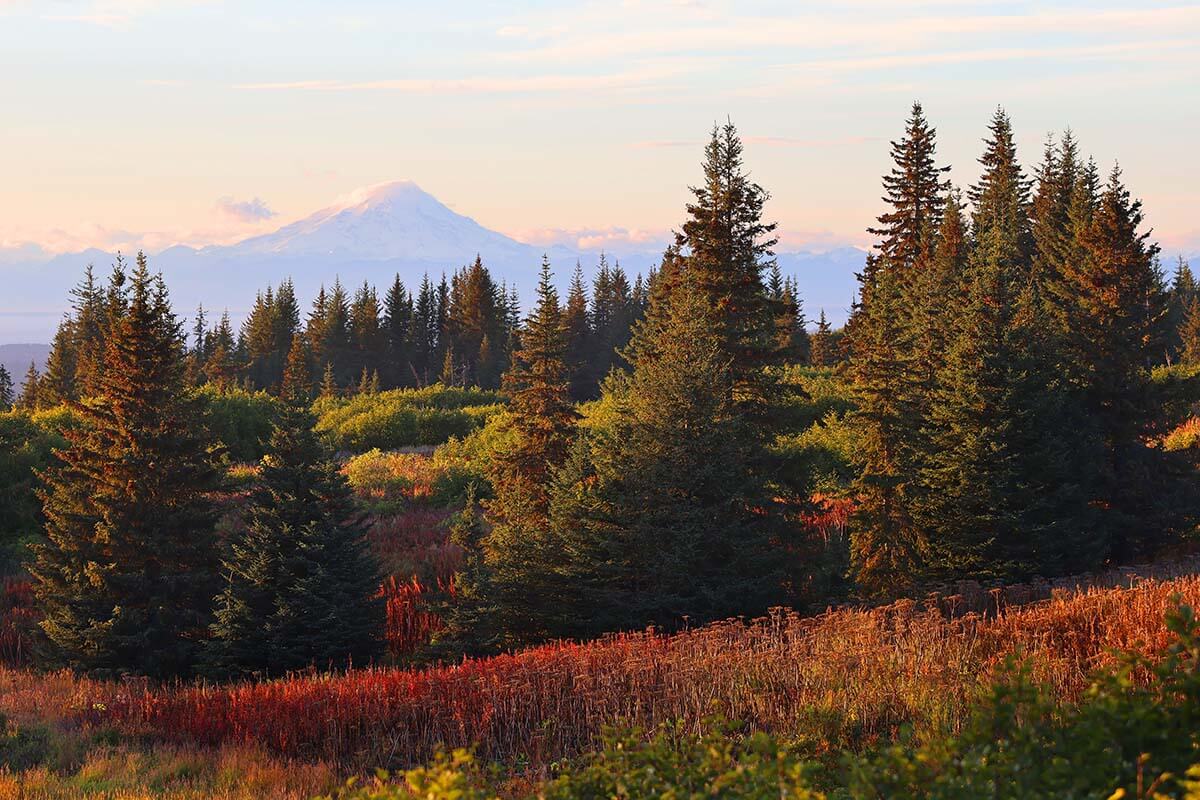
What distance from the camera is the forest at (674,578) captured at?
689 centimetres

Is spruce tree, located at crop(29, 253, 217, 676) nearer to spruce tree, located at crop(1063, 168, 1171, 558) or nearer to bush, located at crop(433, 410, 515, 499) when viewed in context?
bush, located at crop(433, 410, 515, 499)

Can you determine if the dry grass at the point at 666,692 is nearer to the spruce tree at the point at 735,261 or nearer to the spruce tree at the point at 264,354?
the spruce tree at the point at 735,261

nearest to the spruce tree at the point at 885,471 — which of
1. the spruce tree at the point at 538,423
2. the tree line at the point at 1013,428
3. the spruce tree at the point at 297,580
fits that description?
the tree line at the point at 1013,428

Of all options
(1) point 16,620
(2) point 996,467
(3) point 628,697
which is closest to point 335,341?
(1) point 16,620

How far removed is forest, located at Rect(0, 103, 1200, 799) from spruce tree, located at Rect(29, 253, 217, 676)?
6cm

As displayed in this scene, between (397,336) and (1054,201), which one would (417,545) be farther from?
(397,336)

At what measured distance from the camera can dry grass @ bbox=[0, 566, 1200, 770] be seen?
930cm

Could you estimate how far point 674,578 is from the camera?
1669 centimetres

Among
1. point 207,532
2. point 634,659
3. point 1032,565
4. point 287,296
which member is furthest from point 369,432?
point 287,296

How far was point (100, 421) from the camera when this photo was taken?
18.2 metres

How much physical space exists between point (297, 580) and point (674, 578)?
6.15m

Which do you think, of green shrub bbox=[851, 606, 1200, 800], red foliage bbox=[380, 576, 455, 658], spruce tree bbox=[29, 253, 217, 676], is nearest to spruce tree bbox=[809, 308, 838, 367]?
red foliage bbox=[380, 576, 455, 658]

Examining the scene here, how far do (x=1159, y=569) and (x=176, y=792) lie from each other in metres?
17.0

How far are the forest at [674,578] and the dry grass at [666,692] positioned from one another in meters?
0.05
